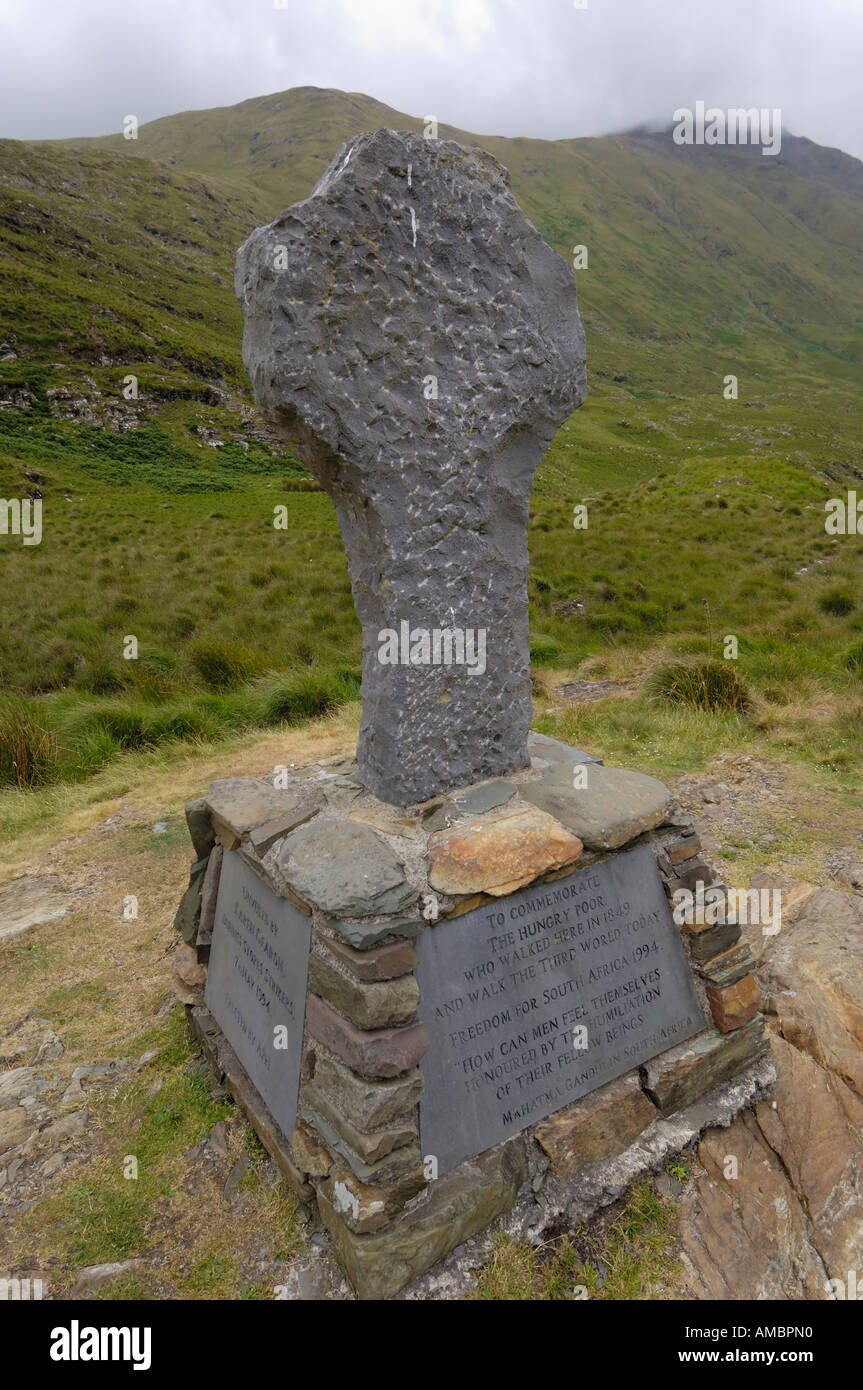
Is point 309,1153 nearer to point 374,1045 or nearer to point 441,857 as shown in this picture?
point 374,1045

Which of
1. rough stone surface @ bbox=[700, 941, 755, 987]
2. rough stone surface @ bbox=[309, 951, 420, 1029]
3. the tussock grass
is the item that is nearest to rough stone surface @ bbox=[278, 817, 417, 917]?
rough stone surface @ bbox=[309, 951, 420, 1029]

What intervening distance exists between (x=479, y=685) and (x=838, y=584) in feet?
39.5

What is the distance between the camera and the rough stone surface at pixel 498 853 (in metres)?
2.69

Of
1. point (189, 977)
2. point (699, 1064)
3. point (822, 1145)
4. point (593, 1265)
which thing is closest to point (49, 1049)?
point (189, 977)

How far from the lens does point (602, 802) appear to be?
3.18 metres


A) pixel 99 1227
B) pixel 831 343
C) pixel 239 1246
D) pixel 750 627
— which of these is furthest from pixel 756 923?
pixel 831 343

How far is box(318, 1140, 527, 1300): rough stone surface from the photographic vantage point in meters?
2.36

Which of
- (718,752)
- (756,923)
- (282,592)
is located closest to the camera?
(756,923)

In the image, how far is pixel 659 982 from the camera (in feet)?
10.2

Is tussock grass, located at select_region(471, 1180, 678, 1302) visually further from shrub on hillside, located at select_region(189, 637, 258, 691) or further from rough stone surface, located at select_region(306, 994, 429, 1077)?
shrub on hillside, located at select_region(189, 637, 258, 691)

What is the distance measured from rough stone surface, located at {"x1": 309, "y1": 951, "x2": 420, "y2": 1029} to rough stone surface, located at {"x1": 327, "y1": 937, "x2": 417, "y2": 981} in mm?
26

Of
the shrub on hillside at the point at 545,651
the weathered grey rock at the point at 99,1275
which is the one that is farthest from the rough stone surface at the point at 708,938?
the shrub on hillside at the point at 545,651

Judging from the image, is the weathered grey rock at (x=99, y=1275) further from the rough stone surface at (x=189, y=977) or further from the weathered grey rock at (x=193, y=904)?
the weathered grey rock at (x=193, y=904)

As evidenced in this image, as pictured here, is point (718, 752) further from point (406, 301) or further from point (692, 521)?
point (692, 521)
